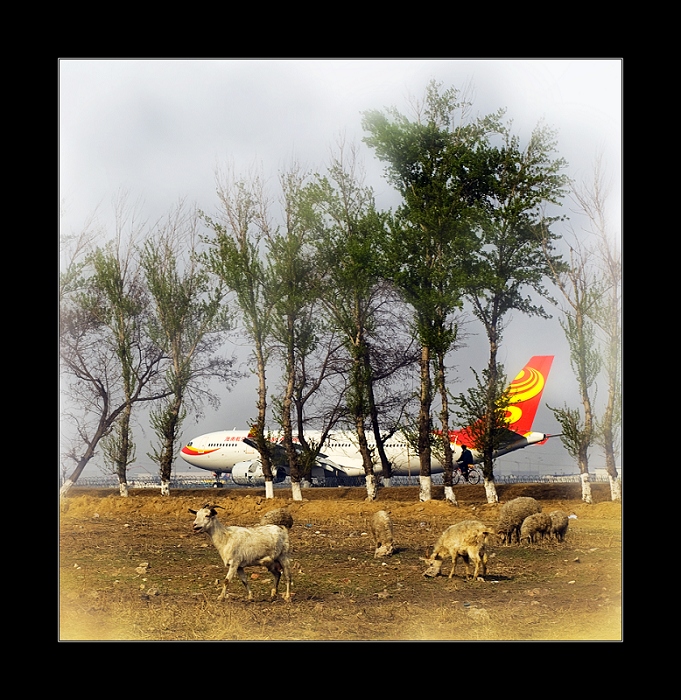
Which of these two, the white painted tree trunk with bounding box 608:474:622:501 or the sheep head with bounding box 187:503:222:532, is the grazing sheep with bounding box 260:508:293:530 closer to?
the sheep head with bounding box 187:503:222:532

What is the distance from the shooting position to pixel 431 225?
11688 millimetres

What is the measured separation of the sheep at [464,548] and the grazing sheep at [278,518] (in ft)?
7.36

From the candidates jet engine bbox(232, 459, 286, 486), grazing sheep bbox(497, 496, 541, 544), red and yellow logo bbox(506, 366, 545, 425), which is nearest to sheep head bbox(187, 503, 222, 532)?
jet engine bbox(232, 459, 286, 486)

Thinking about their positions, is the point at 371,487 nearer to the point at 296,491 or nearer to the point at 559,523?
the point at 296,491

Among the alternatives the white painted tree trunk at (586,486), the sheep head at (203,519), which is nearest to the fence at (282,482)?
the white painted tree trunk at (586,486)

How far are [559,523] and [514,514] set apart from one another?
613 mm

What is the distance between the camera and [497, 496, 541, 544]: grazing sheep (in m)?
11.8

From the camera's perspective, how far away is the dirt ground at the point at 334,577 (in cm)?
953

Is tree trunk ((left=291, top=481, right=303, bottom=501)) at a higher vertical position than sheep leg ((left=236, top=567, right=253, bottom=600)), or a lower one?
higher

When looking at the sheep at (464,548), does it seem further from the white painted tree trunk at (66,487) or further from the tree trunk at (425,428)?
the white painted tree trunk at (66,487)

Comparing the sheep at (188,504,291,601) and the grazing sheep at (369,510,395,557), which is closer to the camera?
the sheep at (188,504,291,601)

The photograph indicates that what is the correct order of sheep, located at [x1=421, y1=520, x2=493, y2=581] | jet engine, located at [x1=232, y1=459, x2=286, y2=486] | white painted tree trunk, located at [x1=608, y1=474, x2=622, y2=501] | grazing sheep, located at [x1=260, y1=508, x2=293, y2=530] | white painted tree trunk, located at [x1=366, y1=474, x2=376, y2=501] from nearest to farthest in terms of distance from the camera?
sheep, located at [x1=421, y1=520, x2=493, y2=581]
white painted tree trunk, located at [x1=608, y1=474, x2=622, y2=501]
grazing sheep, located at [x1=260, y1=508, x2=293, y2=530]
jet engine, located at [x1=232, y1=459, x2=286, y2=486]
white painted tree trunk, located at [x1=366, y1=474, x2=376, y2=501]

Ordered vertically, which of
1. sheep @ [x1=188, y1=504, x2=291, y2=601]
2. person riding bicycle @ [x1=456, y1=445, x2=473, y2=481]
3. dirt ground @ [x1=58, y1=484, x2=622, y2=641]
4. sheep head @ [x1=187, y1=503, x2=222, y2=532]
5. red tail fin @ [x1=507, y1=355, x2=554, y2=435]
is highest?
red tail fin @ [x1=507, y1=355, x2=554, y2=435]
